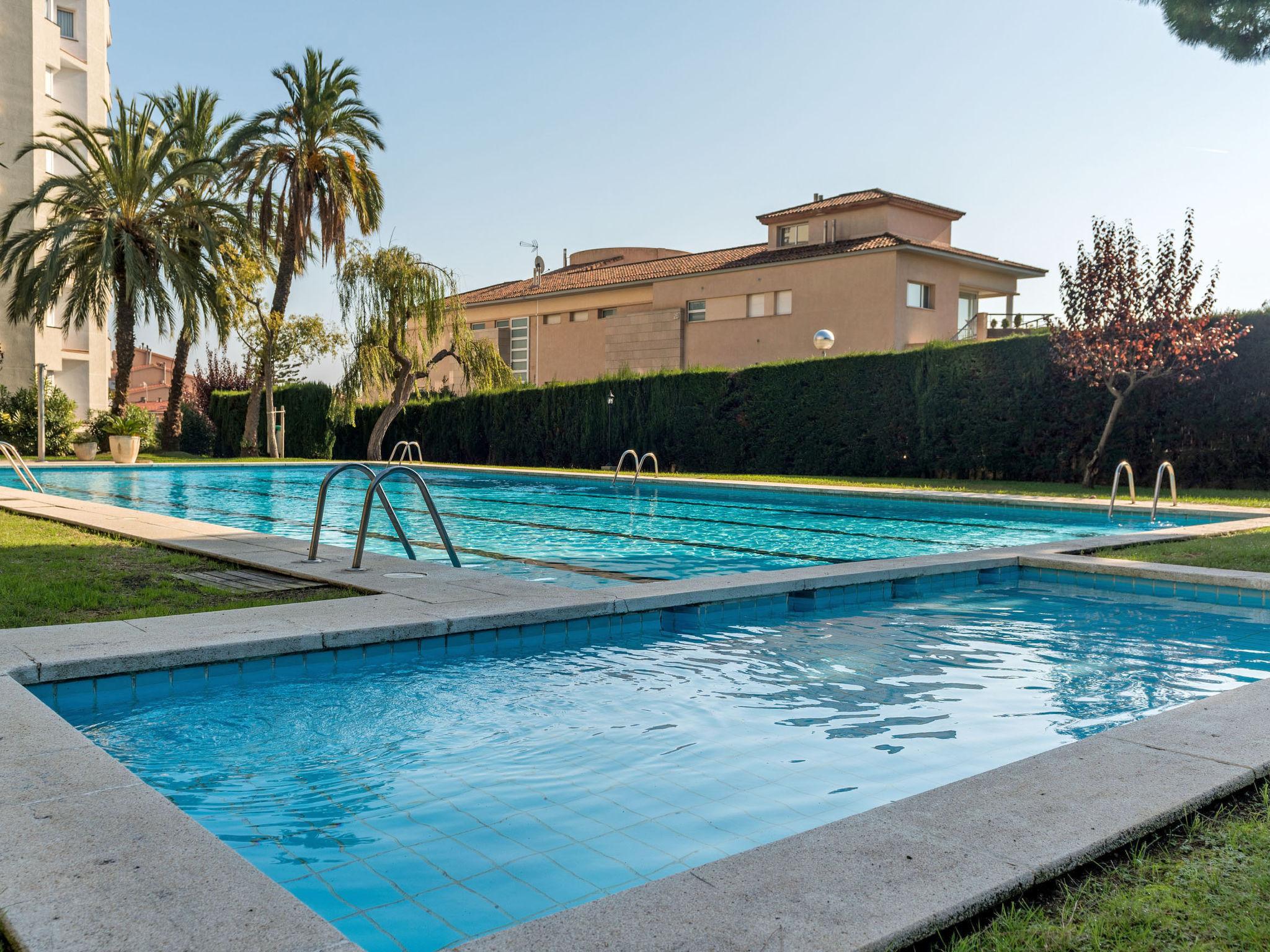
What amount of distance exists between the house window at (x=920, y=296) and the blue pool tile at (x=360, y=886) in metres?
30.2

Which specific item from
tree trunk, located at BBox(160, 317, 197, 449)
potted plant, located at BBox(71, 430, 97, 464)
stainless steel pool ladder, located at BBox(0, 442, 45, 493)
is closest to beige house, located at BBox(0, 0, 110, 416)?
tree trunk, located at BBox(160, 317, 197, 449)

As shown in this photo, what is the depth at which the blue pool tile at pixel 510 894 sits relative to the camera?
2.72 m

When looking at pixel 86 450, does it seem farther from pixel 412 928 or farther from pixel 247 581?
pixel 412 928

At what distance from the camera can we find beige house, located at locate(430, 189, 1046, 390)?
1226 inches

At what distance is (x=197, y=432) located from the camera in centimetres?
3538

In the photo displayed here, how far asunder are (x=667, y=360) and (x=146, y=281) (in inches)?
703

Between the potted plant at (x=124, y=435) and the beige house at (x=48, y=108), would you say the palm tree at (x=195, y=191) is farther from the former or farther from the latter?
the potted plant at (x=124, y=435)

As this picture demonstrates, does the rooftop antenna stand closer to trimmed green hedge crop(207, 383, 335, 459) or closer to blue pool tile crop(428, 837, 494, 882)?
trimmed green hedge crop(207, 383, 335, 459)

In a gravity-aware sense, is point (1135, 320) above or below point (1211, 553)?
above

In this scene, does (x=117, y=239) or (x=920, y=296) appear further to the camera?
(x=920, y=296)

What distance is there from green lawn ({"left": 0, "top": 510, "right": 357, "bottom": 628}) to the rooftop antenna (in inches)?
1432

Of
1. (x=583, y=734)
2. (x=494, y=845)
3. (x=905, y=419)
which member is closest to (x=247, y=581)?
(x=583, y=734)

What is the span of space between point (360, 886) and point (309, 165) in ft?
93.9

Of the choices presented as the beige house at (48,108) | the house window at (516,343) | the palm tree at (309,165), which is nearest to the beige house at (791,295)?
the house window at (516,343)
